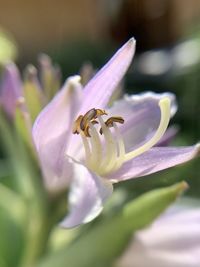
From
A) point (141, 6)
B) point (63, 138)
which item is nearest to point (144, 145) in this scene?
point (63, 138)

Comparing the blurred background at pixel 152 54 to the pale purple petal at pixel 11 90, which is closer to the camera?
the pale purple petal at pixel 11 90

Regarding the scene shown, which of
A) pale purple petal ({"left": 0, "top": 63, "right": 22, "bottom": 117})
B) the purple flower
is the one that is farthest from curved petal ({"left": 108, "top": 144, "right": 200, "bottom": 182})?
pale purple petal ({"left": 0, "top": 63, "right": 22, "bottom": 117})

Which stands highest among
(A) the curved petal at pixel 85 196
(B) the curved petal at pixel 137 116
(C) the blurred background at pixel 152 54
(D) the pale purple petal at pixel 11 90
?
(A) the curved petal at pixel 85 196

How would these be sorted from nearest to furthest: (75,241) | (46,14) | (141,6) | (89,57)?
(75,241) → (89,57) → (141,6) → (46,14)

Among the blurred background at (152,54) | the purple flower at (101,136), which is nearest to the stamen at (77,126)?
the purple flower at (101,136)

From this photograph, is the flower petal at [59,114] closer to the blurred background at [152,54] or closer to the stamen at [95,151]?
the stamen at [95,151]

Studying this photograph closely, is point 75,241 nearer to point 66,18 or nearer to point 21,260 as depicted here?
point 21,260

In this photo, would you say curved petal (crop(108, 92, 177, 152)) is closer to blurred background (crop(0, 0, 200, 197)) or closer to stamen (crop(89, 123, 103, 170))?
stamen (crop(89, 123, 103, 170))
